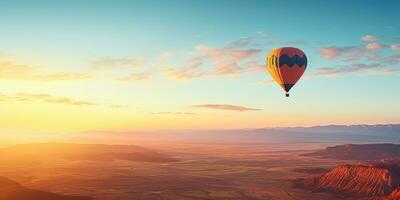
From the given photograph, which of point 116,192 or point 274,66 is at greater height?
point 274,66

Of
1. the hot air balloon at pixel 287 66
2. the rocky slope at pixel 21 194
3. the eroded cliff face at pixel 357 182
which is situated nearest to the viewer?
the hot air balloon at pixel 287 66

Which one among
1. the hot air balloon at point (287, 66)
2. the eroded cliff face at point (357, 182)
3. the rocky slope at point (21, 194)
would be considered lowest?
the eroded cliff face at point (357, 182)

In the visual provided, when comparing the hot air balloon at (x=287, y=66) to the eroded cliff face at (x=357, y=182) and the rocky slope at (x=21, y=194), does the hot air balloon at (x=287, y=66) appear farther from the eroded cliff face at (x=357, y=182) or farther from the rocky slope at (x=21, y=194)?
the rocky slope at (x=21, y=194)

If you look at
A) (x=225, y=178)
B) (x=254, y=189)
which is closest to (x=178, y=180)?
(x=225, y=178)

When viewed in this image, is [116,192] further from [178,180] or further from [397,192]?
[397,192]

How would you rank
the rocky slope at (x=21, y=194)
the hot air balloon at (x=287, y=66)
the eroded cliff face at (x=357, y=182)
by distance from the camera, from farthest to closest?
the eroded cliff face at (x=357, y=182) < the rocky slope at (x=21, y=194) < the hot air balloon at (x=287, y=66)

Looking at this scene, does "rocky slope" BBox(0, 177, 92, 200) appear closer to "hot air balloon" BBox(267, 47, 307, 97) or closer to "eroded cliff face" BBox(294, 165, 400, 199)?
"hot air balloon" BBox(267, 47, 307, 97)

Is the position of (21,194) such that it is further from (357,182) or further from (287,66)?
(357,182)

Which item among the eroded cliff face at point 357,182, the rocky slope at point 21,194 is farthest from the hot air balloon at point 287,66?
the rocky slope at point 21,194

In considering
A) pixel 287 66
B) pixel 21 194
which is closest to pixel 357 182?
pixel 287 66
